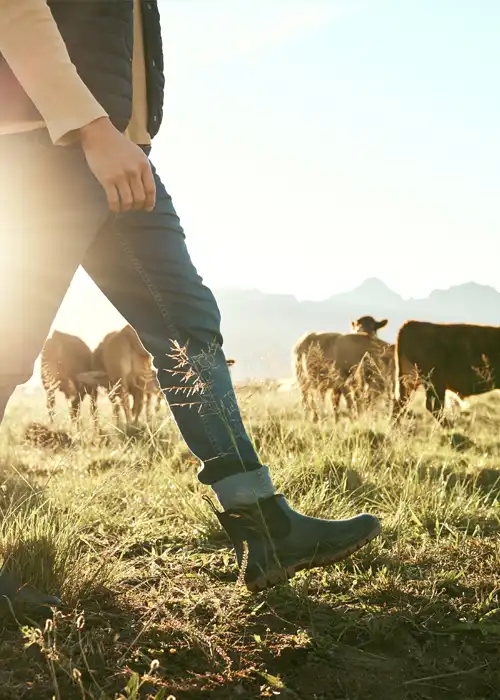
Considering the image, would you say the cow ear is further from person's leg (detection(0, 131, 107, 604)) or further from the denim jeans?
person's leg (detection(0, 131, 107, 604))

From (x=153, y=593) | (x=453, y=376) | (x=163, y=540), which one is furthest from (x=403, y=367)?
(x=153, y=593)

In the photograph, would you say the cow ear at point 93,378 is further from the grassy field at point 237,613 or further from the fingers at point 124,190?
the fingers at point 124,190

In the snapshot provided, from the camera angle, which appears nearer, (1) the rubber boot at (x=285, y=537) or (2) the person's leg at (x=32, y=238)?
(2) the person's leg at (x=32, y=238)

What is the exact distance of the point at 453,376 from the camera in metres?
9.17

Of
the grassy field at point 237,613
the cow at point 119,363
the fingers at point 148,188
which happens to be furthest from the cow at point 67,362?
the fingers at point 148,188

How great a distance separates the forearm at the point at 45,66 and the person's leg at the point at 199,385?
0.44 metres

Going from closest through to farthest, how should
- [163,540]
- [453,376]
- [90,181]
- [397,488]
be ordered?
[90,181], [163,540], [397,488], [453,376]

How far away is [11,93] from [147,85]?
0.48 m

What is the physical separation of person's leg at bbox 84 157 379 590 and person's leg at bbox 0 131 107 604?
24 centimetres

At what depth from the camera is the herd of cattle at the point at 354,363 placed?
905 centimetres

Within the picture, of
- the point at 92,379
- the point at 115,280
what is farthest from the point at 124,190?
the point at 92,379

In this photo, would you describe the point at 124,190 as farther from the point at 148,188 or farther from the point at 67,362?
the point at 67,362

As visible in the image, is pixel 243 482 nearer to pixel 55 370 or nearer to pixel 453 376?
pixel 453 376

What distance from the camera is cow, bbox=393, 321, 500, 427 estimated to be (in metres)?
9.13
